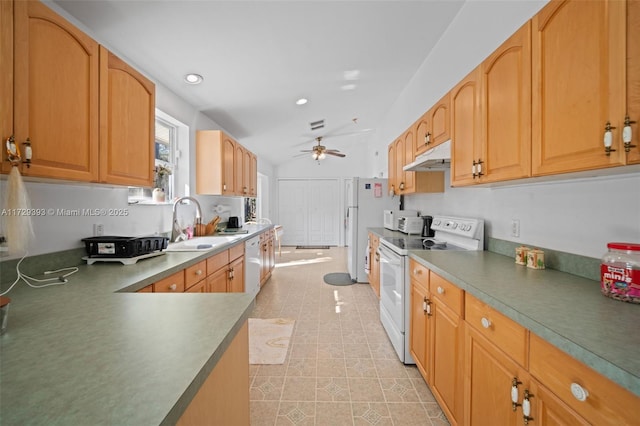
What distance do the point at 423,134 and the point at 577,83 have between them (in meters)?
1.60

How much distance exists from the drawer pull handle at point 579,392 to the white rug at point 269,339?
1.88 meters

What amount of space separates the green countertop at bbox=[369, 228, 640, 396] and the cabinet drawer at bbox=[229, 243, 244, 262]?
188cm

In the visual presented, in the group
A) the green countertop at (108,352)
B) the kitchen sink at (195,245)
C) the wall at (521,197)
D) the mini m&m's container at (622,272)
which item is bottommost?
the green countertop at (108,352)

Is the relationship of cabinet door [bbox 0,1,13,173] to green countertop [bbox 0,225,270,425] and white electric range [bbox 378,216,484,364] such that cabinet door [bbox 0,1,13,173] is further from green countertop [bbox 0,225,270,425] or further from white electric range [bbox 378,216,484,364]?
white electric range [bbox 378,216,484,364]

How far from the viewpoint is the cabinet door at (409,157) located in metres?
2.85

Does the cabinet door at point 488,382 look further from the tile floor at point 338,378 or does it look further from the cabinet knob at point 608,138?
the cabinet knob at point 608,138

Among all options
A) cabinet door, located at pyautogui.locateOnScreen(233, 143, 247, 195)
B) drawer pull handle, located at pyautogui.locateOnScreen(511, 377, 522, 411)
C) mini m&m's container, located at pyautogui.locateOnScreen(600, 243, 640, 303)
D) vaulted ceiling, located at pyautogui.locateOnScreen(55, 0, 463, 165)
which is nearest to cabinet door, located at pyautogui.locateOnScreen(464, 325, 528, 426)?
drawer pull handle, located at pyautogui.locateOnScreen(511, 377, 522, 411)

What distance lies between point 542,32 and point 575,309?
43.5 inches

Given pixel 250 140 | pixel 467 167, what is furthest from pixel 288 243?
pixel 467 167

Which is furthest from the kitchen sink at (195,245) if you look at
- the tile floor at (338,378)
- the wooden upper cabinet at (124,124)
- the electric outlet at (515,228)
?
the electric outlet at (515,228)

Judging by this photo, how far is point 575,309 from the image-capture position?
2.93ft

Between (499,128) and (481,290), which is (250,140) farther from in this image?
(481,290)

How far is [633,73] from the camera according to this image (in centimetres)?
81

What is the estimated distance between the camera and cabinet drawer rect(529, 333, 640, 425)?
597 mm
